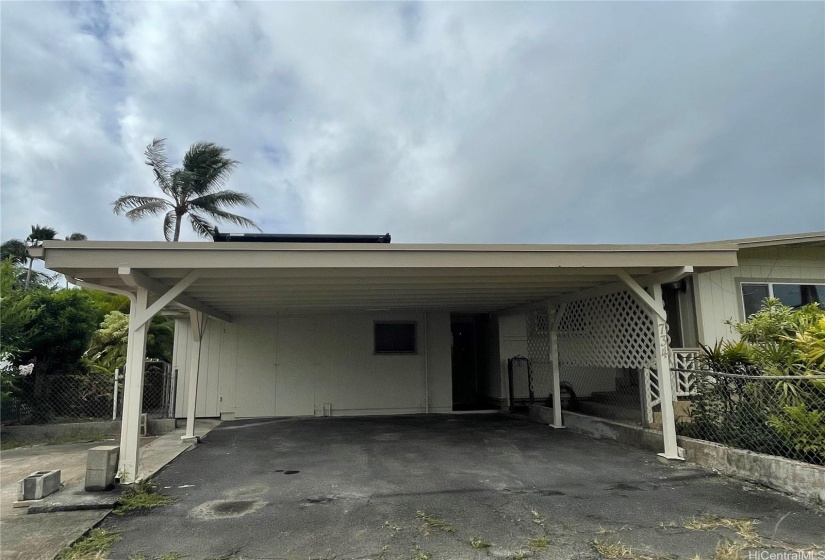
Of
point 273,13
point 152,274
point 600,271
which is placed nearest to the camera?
point 152,274

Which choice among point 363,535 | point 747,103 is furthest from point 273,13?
point 747,103

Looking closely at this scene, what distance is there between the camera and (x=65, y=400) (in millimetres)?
7926

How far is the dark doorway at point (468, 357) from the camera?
37.4 feet

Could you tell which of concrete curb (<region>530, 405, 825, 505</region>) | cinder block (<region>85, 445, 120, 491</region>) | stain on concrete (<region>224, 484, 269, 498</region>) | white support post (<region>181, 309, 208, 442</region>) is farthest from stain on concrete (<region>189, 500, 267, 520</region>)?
concrete curb (<region>530, 405, 825, 505</region>)

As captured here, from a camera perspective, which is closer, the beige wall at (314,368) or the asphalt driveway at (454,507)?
the asphalt driveway at (454,507)

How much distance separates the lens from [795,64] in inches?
375

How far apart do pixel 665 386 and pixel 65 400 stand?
982 cm

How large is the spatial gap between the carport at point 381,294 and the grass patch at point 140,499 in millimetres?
247

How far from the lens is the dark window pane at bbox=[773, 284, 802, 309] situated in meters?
6.98

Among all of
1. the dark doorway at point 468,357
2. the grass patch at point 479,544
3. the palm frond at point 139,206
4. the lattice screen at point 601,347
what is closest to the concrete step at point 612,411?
the lattice screen at point 601,347

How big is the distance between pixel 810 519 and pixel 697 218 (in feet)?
59.0

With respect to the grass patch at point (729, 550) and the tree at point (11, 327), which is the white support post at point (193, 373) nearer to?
the tree at point (11, 327)

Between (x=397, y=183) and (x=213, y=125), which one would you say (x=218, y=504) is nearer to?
(x=397, y=183)

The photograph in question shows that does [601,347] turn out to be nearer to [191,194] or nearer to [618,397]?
[618,397]
